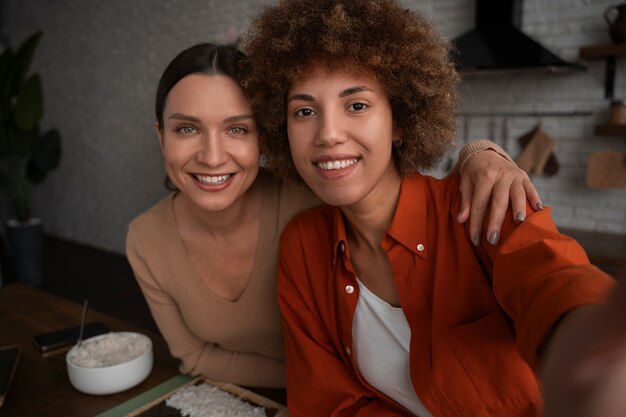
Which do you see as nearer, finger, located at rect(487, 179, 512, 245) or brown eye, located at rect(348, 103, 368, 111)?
finger, located at rect(487, 179, 512, 245)

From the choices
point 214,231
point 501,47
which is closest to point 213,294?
point 214,231

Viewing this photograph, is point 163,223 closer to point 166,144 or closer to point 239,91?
point 166,144

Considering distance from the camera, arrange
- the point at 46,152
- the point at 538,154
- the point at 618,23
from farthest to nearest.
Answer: the point at 46,152, the point at 538,154, the point at 618,23

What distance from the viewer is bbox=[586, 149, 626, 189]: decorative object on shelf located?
293cm

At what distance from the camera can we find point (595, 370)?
45 cm

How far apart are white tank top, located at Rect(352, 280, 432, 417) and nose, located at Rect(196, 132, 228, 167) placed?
0.48 meters

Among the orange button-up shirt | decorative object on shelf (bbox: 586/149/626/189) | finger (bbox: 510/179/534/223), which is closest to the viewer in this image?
the orange button-up shirt

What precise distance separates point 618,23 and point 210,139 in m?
2.52

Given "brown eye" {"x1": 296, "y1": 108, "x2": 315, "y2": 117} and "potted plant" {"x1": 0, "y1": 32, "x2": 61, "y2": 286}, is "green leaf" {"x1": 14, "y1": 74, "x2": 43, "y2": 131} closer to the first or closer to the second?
"potted plant" {"x1": 0, "y1": 32, "x2": 61, "y2": 286}

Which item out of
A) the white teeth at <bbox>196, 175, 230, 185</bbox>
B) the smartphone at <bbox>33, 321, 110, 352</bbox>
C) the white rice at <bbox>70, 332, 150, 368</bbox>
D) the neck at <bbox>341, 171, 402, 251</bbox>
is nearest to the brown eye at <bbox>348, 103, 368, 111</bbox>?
the neck at <bbox>341, 171, 402, 251</bbox>

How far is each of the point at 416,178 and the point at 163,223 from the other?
80cm

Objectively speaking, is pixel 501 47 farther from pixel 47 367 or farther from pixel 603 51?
pixel 47 367

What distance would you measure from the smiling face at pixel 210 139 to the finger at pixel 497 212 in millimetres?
664

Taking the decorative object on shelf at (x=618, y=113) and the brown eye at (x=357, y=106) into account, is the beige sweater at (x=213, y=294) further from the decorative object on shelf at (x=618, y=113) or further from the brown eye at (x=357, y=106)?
the decorative object on shelf at (x=618, y=113)
